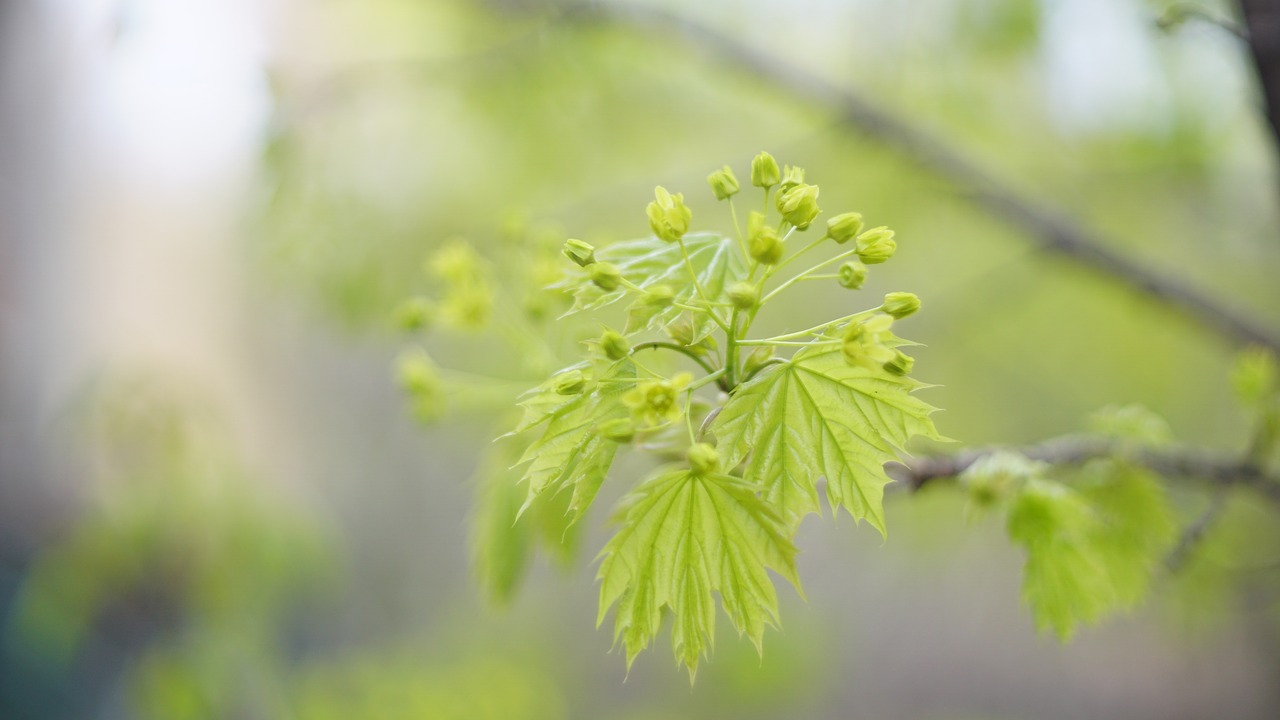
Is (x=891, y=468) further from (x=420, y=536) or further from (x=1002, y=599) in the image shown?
(x=1002, y=599)

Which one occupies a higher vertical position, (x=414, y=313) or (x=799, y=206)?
(x=799, y=206)

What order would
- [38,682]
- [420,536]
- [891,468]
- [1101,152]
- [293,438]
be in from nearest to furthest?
1. [891,468]
2. [1101,152]
3. [38,682]
4. [293,438]
5. [420,536]

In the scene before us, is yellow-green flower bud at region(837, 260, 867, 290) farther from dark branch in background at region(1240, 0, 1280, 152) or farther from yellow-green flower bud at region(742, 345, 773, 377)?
dark branch in background at region(1240, 0, 1280, 152)

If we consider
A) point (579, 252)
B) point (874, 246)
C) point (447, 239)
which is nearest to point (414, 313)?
point (579, 252)

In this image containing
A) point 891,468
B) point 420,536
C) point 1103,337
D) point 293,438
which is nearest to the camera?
point 891,468

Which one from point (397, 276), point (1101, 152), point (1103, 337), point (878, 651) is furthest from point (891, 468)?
point (878, 651)

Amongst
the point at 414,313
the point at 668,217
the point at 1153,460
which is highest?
the point at 668,217

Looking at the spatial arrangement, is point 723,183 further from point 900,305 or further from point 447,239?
point 447,239

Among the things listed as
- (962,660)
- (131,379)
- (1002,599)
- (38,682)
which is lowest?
(962,660)
